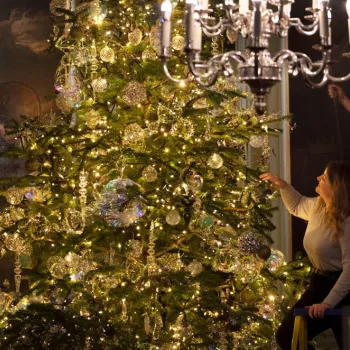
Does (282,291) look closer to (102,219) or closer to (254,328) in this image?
(254,328)

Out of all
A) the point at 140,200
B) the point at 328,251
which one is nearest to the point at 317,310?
the point at 328,251

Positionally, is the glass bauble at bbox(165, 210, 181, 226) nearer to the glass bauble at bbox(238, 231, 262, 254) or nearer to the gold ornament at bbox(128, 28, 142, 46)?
the glass bauble at bbox(238, 231, 262, 254)

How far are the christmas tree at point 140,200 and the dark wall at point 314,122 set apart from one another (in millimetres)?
1400

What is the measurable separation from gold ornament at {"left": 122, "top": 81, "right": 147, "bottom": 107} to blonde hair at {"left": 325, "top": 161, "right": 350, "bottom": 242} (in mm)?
1459

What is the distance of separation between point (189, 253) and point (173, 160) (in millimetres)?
746

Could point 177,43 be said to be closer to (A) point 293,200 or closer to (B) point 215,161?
(B) point 215,161

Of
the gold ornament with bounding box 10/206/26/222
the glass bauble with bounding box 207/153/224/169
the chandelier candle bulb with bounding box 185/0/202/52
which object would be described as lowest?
the gold ornament with bounding box 10/206/26/222

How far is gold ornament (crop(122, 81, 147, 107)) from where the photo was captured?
6371 millimetres

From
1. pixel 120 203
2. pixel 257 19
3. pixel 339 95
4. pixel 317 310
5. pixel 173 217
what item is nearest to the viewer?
pixel 257 19

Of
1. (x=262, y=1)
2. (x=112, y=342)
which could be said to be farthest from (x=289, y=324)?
(x=262, y=1)

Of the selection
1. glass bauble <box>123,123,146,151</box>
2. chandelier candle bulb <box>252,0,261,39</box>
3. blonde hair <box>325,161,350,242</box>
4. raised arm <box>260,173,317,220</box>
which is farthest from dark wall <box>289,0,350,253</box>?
chandelier candle bulb <box>252,0,261,39</box>

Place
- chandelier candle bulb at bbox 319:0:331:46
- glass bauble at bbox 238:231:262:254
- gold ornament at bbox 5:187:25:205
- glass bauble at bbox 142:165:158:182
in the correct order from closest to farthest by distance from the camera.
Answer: chandelier candle bulb at bbox 319:0:331:46 < glass bauble at bbox 142:165:158:182 < glass bauble at bbox 238:231:262:254 < gold ornament at bbox 5:187:25:205

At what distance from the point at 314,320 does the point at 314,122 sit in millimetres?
A: 2366

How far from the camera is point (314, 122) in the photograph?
821 centimetres
